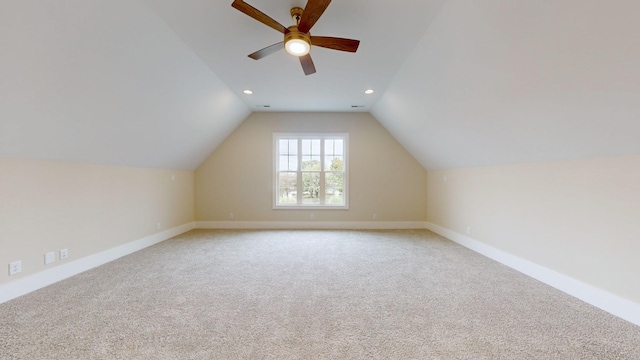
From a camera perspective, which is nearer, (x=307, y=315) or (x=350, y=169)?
(x=307, y=315)

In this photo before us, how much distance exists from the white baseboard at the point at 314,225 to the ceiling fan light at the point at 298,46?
4083mm

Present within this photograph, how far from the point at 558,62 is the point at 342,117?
165 inches

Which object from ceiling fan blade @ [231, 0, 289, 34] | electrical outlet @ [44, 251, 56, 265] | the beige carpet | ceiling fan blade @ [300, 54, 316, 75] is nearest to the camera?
the beige carpet

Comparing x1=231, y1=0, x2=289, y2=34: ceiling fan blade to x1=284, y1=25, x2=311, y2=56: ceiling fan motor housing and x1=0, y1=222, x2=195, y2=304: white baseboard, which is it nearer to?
x1=284, y1=25, x2=311, y2=56: ceiling fan motor housing

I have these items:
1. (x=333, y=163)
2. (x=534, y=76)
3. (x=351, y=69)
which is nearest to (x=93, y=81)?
(x=351, y=69)

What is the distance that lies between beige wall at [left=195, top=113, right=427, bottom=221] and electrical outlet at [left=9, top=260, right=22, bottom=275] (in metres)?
3.36

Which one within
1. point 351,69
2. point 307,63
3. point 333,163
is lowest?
point 333,163

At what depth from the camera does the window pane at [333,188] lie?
5.98m

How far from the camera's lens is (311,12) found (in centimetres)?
196

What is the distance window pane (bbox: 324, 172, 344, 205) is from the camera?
235 inches

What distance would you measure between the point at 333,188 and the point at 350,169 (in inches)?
23.5

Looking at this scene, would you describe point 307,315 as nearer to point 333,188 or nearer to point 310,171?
point 333,188

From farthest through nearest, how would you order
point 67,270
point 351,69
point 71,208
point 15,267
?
point 351,69
point 71,208
point 67,270
point 15,267

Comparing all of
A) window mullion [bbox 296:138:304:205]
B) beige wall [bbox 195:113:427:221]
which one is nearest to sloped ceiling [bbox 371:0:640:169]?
beige wall [bbox 195:113:427:221]
